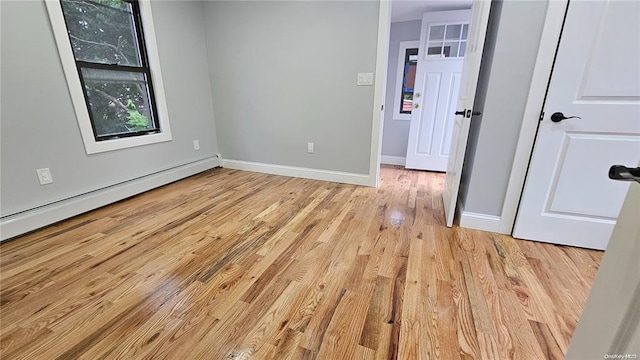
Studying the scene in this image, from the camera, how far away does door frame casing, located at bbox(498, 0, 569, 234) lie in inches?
60.2

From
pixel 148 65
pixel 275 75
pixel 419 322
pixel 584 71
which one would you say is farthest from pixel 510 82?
pixel 148 65

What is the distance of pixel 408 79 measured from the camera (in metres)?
3.87

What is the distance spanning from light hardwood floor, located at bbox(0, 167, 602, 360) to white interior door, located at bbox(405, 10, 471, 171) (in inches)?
62.9

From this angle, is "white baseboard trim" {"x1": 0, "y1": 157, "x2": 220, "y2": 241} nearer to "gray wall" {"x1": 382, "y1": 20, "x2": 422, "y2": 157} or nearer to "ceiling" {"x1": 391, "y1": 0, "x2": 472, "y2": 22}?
"gray wall" {"x1": 382, "y1": 20, "x2": 422, "y2": 157}

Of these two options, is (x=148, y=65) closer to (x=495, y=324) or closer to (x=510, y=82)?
(x=510, y=82)

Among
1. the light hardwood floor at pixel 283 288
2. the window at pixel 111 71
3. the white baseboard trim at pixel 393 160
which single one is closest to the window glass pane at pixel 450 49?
the white baseboard trim at pixel 393 160

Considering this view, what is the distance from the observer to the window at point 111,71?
6.91 feet

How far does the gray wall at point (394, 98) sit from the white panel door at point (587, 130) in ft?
7.75

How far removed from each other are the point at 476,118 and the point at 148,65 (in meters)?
3.13

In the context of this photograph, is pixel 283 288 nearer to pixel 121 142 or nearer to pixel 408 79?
pixel 121 142

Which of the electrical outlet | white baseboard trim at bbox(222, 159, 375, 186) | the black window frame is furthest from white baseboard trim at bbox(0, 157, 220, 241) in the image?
white baseboard trim at bbox(222, 159, 375, 186)

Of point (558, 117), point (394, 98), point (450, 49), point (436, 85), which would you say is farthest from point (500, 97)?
point (394, 98)

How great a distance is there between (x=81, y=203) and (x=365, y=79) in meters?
2.80

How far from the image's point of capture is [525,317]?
1.21 metres
